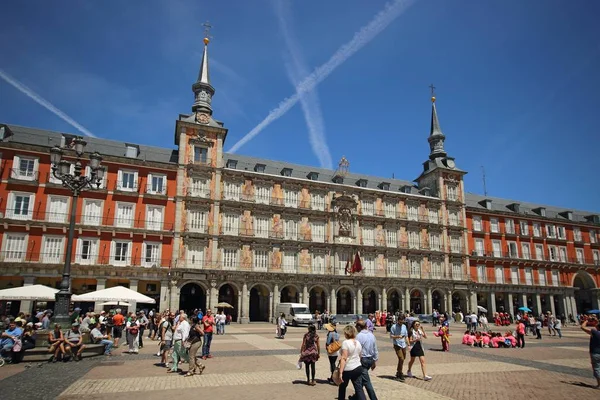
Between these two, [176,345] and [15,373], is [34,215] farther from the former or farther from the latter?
[176,345]

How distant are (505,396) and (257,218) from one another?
3240cm

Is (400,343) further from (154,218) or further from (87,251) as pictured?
(87,251)

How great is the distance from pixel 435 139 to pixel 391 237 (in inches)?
667

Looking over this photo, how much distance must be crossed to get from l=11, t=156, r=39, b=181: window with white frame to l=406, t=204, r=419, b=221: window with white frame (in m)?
37.8

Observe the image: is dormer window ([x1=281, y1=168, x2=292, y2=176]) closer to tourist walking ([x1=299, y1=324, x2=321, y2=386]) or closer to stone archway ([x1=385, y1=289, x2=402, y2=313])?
stone archway ([x1=385, y1=289, x2=402, y2=313])

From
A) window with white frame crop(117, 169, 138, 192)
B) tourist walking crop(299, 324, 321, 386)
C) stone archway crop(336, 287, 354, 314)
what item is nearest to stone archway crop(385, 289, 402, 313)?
stone archway crop(336, 287, 354, 314)

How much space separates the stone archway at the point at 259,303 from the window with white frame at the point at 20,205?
20.5 metres

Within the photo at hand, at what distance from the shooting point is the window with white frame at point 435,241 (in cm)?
4728

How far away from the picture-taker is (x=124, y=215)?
34.9 m

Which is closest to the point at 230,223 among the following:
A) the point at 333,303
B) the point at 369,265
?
the point at 333,303

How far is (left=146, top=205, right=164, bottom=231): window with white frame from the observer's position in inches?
1401

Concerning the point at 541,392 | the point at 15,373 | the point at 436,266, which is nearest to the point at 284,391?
the point at 541,392

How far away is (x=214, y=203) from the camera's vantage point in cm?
3806

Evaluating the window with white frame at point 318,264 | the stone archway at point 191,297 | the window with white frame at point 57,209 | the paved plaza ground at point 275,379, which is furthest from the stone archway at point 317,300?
the paved plaza ground at point 275,379
